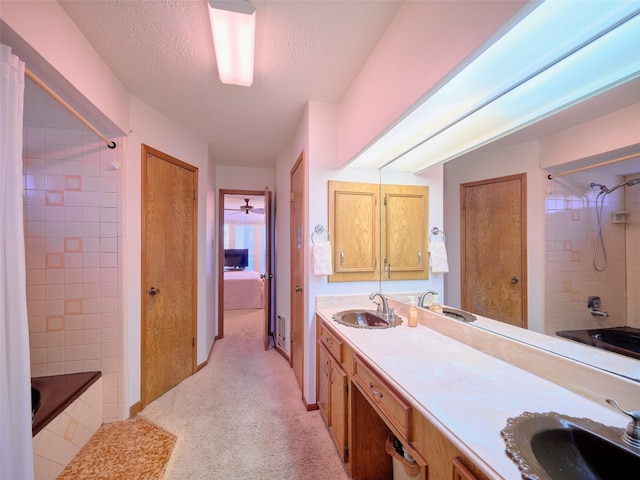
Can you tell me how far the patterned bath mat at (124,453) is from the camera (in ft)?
4.93

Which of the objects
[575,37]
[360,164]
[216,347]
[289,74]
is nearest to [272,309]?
[216,347]

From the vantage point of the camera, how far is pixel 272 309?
3771 mm

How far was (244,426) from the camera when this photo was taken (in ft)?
6.20

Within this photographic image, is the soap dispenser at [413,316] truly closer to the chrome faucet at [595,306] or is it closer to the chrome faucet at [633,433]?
the chrome faucet at [595,306]

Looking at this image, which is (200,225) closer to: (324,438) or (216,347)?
(216,347)

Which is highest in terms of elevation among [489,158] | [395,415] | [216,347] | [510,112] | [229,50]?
[229,50]

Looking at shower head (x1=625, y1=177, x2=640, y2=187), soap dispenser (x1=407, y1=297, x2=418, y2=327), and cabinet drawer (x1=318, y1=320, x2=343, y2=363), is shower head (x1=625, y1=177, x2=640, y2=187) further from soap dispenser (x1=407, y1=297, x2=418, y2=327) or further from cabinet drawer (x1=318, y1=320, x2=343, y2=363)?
cabinet drawer (x1=318, y1=320, x2=343, y2=363)

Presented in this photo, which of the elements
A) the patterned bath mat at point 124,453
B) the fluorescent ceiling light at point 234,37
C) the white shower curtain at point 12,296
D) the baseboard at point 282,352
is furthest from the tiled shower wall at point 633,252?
the baseboard at point 282,352

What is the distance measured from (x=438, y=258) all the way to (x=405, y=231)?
41cm

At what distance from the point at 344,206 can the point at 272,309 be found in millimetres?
2273

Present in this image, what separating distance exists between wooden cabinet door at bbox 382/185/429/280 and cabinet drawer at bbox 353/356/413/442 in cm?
79

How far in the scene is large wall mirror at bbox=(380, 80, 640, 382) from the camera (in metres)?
0.79

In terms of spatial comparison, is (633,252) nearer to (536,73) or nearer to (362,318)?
(536,73)

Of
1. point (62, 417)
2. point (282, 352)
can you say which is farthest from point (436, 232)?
point (62, 417)
